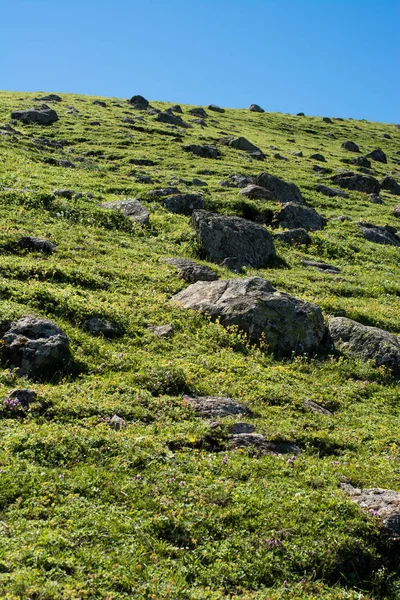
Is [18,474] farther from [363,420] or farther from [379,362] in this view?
[379,362]

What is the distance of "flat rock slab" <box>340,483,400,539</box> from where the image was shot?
10.1 m

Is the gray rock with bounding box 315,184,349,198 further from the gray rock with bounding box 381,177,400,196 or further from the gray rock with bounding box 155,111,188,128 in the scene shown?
the gray rock with bounding box 155,111,188,128

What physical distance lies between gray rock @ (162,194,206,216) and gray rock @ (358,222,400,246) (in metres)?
12.5

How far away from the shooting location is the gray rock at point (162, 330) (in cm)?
1749

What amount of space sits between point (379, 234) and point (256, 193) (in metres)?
9.54

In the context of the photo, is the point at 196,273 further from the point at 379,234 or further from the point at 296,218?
the point at 379,234

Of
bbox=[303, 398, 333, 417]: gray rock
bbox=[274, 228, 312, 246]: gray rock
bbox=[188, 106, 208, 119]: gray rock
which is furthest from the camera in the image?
bbox=[188, 106, 208, 119]: gray rock

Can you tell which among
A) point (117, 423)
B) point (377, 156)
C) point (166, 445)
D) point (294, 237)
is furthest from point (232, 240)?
point (377, 156)

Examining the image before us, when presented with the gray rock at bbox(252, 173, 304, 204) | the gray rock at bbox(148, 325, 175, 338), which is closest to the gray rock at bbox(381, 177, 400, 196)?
the gray rock at bbox(252, 173, 304, 204)

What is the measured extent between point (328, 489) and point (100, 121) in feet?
212

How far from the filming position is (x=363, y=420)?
1502 cm

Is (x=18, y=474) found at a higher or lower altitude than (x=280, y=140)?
lower

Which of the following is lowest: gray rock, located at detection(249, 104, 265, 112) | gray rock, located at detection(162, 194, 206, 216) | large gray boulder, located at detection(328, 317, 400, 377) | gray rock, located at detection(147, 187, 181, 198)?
large gray boulder, located at detection(328, 317, 400, 377)

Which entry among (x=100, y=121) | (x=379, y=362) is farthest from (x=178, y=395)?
(x=100, y=121)
